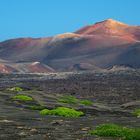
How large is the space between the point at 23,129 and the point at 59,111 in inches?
457

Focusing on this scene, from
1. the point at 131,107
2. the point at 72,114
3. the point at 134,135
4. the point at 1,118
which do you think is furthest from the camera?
the point at 131,107

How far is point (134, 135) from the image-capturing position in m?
19.9

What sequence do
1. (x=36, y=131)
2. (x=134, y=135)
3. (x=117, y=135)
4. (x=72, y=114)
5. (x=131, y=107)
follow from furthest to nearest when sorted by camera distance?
(x=131, y=107) < (x=72, y=114) < (x=36, y=131) < (x=117, y=135) < (x=134, y=135)

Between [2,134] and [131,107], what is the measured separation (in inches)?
1086

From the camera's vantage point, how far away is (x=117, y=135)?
69.8 ft

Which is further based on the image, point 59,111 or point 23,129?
point 59,111

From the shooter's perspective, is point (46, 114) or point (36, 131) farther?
point (46, 114)

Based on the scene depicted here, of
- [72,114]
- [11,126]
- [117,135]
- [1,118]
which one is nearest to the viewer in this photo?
[117,135]

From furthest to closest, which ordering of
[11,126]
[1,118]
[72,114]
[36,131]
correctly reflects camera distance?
[72,114] → [1,118] → [11,126] → [36,131]

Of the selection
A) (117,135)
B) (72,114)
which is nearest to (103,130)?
(117,135)

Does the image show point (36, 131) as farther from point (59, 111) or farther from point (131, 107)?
point (131, 107)

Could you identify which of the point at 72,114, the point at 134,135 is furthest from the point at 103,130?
the point at 72,114

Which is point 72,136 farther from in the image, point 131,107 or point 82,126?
point 131,107

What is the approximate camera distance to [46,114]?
35156 millimetres
